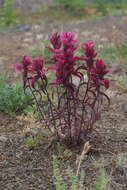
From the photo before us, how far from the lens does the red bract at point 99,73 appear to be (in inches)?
123

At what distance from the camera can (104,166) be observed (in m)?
3.32

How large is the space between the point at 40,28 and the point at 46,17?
8.62ft

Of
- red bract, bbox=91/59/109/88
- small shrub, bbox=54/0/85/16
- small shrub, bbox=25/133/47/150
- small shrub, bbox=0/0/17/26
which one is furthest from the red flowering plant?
small shrub, bbox=54/0/85/16

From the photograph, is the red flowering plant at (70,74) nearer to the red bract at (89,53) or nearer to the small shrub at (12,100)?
the red bract at (89,53)

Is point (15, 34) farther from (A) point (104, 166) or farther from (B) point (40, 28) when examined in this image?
(A) point (104, 166)

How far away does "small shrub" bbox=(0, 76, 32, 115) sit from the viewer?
4.29 metres

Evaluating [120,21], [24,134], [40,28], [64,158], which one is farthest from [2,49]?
[64,158]

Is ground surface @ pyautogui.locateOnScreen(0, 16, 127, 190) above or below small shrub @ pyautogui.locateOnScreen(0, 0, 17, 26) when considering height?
below

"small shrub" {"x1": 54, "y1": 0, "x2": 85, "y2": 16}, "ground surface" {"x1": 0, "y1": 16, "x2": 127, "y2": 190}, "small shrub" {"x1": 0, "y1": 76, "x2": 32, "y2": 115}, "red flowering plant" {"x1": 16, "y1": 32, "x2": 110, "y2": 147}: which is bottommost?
"ground surface" {"x1": 0, "y1": 16, "x2": 127, "y2": 190}

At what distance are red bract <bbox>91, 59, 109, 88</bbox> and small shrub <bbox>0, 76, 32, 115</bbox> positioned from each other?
122 centimetres

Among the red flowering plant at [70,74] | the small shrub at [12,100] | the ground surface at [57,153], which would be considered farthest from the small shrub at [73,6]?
the red flowering plant at [70,74]

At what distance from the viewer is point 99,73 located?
10.4 ft

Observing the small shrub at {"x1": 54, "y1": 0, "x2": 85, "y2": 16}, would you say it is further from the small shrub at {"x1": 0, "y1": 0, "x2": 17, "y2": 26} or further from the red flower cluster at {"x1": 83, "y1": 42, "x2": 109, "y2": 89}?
the red flower cluster at {"x1": 83, "y1": 42, "x2": 109, "y2": 89}

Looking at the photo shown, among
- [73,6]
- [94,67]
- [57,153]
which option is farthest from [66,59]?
[73,6]
